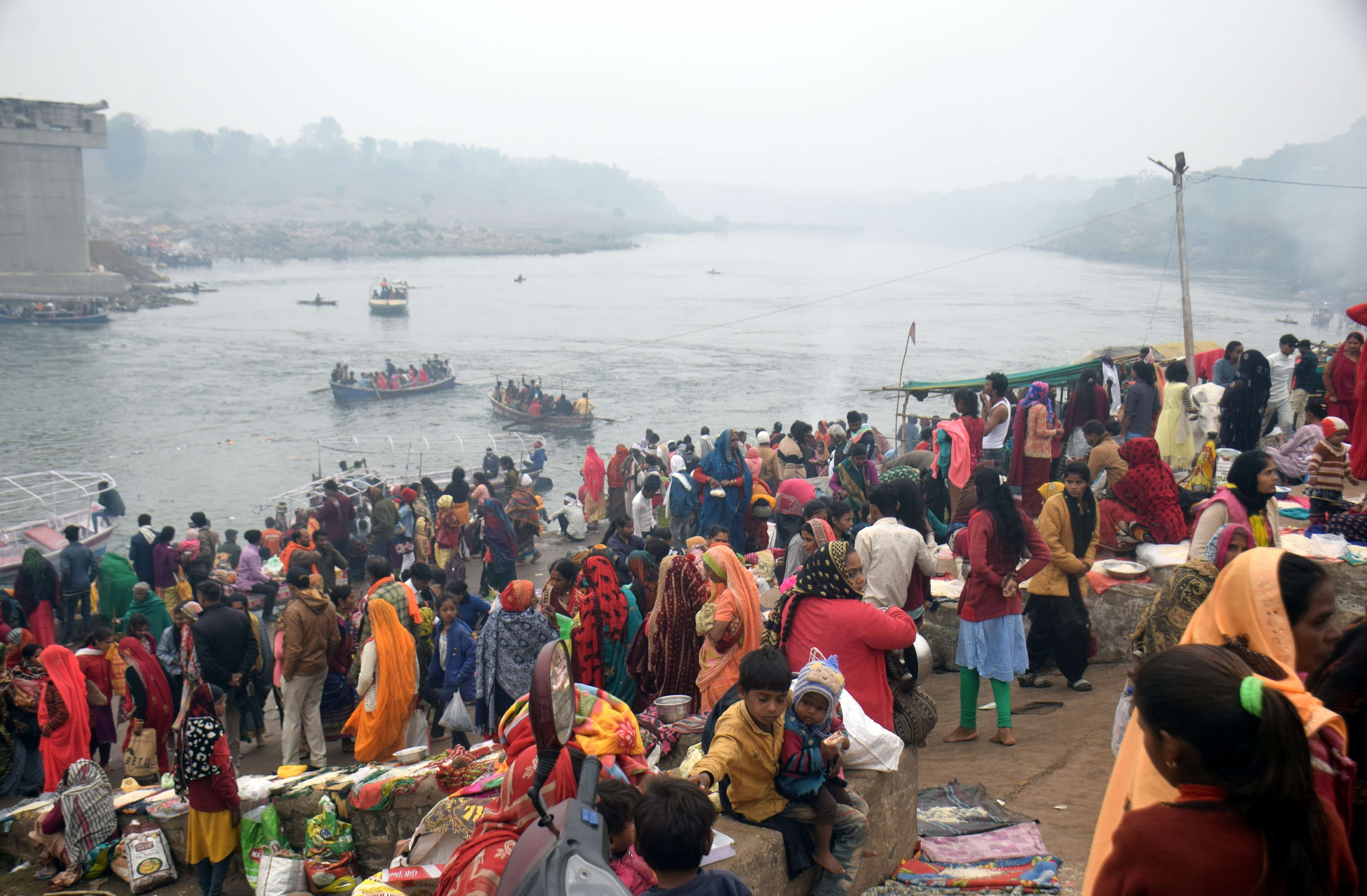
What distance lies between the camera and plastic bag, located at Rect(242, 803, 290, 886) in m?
4.52

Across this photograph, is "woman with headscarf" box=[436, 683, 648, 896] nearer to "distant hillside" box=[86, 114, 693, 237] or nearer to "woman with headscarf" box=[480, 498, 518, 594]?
"woman with headscarf" box=[480, 498, 518, 594]

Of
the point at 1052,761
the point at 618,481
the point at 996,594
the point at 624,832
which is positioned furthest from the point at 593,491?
the point at 624,832

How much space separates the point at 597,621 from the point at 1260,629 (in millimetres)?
3032

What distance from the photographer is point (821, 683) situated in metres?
2.82

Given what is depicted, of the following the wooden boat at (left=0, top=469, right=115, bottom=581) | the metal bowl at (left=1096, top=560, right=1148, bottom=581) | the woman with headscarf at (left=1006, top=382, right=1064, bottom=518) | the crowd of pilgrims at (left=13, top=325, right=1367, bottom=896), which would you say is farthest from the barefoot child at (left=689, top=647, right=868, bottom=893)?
the wooden boat at (left=0, top=469, right=115, bottom=581)

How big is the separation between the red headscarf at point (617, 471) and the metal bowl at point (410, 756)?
7.41 m

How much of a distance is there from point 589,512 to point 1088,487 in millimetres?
9510

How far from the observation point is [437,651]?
5375 millimetres

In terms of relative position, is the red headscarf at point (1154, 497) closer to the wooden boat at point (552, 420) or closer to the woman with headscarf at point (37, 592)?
the woman with headscarf at point (37, 592)

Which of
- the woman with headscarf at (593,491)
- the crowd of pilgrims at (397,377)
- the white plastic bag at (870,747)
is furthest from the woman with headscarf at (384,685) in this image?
the crowd of pilgrims at (397,377)

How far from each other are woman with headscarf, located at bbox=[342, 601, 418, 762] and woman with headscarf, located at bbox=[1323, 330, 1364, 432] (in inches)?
271

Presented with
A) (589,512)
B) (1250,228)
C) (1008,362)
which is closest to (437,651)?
(589,512)

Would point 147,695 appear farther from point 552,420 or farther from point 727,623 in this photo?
point 552,420

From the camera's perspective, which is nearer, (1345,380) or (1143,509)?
(1143,509)
